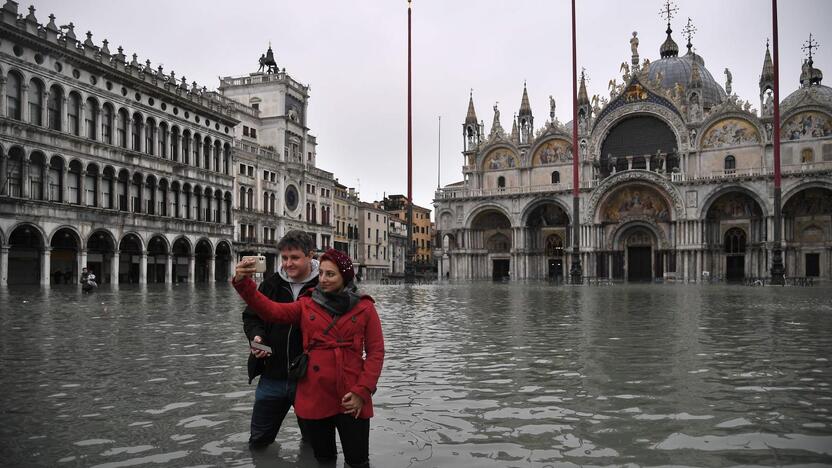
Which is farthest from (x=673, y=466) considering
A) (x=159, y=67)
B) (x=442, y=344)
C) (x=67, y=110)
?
(x=159, y=67)

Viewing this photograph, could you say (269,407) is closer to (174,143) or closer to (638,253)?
(174,143)

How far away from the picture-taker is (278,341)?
5059mm

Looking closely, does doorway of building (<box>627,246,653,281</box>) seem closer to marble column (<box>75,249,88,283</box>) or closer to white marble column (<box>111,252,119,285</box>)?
white marble column (<box>111,252,119,285</box>)

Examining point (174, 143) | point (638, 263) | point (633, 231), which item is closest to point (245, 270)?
point (174, 143)

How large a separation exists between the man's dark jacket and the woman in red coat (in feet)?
1.13

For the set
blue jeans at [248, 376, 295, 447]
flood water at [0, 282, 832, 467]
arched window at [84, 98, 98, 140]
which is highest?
arched window at [84, 98, 98, 140]

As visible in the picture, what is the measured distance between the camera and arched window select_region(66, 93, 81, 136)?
40.6 m

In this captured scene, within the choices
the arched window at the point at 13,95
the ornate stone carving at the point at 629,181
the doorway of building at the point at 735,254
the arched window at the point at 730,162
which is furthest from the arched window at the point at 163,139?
the doorway of building at the point at 735,254

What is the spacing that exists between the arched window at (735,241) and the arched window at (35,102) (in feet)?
165

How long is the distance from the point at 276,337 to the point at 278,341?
0.03m

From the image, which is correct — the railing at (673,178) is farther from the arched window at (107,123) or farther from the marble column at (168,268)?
the arched window at (107,123)

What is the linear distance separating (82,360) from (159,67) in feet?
144

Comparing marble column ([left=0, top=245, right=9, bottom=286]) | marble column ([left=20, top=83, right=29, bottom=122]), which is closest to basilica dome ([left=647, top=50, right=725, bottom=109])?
marble column ([left=20, top=83, right=29, bottom=122])

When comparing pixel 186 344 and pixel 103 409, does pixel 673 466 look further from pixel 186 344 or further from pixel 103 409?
pixel 186 344
